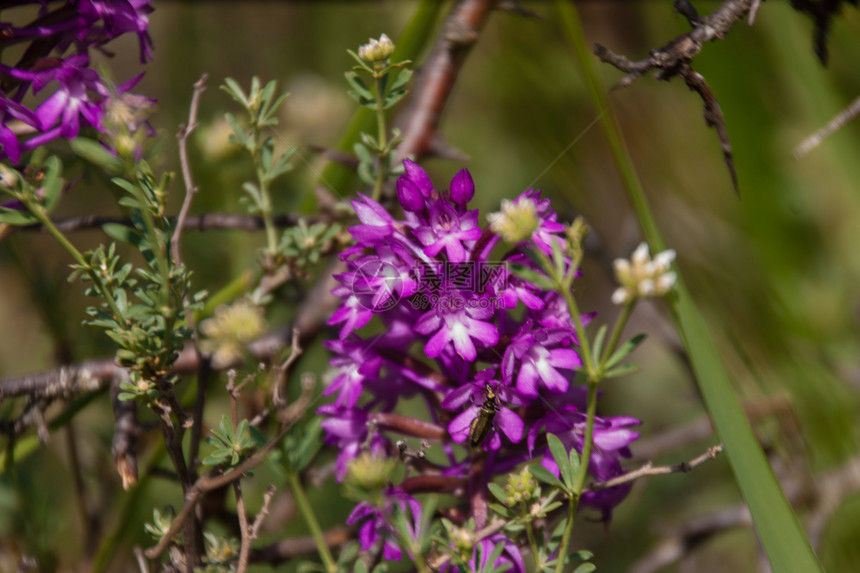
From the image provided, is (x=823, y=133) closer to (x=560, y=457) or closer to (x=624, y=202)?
(x=560, y=457)

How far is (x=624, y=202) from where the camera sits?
99.3 inches

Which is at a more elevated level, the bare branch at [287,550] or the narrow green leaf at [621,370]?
the narrow green leaf at [621,370]

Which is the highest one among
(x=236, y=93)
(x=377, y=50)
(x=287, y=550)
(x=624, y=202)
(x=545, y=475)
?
(x=377, y=50)

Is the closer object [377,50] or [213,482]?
[213,482]

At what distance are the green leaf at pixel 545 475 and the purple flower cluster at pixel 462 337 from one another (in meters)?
0.03

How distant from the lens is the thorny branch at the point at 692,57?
798 millimetres

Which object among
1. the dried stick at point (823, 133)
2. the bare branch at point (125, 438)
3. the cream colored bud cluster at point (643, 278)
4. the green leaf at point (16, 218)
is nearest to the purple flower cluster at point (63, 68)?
the green leaf at point (16, 218)

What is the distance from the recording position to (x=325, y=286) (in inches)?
47.9

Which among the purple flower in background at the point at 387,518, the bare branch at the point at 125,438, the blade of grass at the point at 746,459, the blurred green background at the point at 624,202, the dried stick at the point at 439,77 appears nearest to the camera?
the blade of grass at the point at 746,459

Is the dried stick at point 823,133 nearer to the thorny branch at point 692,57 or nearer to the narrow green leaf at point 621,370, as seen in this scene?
the thorny branch at point 692,57

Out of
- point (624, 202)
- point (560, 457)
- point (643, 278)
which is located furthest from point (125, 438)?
point (624, 202)

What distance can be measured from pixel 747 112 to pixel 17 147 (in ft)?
4.66

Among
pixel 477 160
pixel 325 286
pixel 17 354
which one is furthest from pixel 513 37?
pixel 17 354

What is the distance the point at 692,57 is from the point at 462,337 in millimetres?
433
